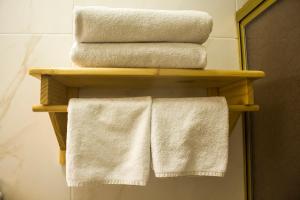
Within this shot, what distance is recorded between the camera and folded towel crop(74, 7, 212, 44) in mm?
583

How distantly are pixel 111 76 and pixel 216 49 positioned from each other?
0.45 meters

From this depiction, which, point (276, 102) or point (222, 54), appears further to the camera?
point (222, 54)

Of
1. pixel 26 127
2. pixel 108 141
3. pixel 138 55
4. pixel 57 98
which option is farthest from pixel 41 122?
pixel 138 55

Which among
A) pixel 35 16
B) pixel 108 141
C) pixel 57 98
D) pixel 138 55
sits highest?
pixel 35 16

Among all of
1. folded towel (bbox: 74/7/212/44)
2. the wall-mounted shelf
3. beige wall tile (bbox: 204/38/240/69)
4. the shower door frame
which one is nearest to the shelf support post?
the wall-mounted shelf

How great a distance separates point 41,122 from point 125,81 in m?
0.34

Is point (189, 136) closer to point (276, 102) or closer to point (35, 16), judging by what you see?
point (276, 102)

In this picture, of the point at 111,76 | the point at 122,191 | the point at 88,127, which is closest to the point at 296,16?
the point at 111,76

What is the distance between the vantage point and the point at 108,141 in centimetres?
62

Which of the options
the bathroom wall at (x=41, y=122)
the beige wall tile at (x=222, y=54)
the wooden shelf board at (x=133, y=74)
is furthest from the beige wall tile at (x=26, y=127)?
the beige wall tile at (x=222, y=54)

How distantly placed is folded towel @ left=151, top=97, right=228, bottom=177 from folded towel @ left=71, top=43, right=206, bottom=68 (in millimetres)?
102

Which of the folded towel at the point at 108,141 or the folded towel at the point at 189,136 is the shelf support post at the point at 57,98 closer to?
the folded towel at the point at 108,141

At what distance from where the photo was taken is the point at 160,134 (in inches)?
24.2

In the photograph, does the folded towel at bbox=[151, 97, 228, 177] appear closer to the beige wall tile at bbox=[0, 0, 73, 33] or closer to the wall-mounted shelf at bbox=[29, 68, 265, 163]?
the wall-mounted shelf at bbox=[29, 68, 265, 163]
